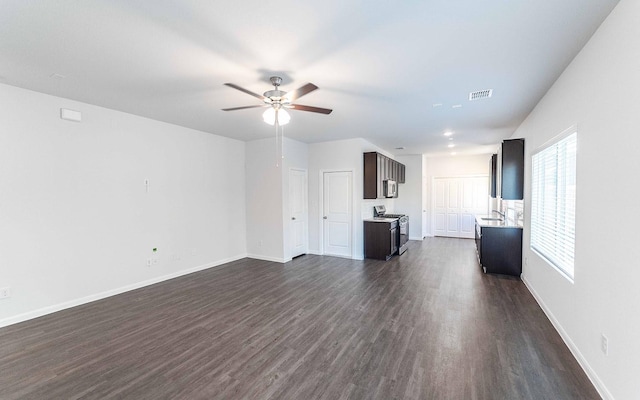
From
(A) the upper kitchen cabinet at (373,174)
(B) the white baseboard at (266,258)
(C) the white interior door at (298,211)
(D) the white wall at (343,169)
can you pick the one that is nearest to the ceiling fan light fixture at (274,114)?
(C) the white interior door at (298,211)

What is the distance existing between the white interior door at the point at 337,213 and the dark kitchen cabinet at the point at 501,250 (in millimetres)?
2691

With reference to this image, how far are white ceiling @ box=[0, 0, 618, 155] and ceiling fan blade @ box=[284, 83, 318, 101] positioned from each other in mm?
223

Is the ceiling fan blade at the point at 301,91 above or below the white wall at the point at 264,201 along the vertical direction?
above

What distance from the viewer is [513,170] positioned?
15.2ft

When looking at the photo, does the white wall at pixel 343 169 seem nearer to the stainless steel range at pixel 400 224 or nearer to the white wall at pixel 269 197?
the stainless steel range at pixel 400 224

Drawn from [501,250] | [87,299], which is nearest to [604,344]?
[501,250]

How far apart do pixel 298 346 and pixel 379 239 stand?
3.76 meters

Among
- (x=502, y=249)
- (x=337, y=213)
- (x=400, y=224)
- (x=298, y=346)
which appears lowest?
(x=298, y=346)

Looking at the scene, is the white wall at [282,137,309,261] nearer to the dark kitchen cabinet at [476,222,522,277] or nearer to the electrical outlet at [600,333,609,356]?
the dark kitchen cabinet at [476,222,522,277]

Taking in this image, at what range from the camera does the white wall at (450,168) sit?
8.90 metres

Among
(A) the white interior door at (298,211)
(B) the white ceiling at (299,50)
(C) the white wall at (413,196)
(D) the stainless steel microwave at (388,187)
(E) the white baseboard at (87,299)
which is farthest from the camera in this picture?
(C) the white wall at (413,196)

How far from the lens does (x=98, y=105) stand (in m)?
3.93

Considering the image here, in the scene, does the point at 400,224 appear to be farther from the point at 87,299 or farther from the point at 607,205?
the point at 87,299

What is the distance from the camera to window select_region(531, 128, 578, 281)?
107 inches
